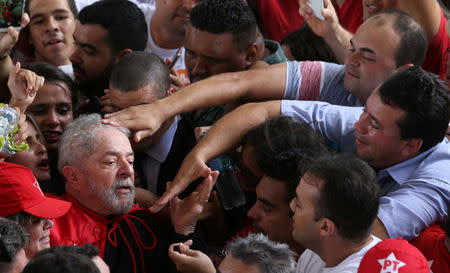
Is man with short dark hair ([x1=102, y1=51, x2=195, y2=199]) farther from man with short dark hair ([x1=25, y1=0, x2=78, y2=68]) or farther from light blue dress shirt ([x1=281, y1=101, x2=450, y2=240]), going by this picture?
man with short dark hair ([x1=25, y1=0, x2=78, y2=68])

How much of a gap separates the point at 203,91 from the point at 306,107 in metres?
0.49

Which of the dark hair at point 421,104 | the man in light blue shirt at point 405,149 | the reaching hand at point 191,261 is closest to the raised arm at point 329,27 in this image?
the man in light blue shirt at point 405,149

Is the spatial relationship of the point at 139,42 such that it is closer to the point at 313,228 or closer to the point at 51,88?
the point at 51,88

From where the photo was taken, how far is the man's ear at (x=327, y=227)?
6.98 ft

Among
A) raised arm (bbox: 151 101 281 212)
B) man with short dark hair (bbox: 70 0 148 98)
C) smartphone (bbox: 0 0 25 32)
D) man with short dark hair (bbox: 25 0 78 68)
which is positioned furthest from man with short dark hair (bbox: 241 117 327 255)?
man with short dark hair (bbox: 25 0 78 68)

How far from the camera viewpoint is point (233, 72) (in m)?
3.20

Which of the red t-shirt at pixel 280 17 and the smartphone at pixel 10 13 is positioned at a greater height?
the smartphone at pixel 10 13

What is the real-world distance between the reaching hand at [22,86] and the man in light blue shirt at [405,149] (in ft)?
2.37

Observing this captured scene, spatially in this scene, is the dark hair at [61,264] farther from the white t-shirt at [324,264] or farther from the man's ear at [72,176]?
the man's ear at [72,176]

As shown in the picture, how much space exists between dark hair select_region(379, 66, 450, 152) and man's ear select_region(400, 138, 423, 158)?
0.02m

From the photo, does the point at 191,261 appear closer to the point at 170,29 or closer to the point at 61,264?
the point at 61,264

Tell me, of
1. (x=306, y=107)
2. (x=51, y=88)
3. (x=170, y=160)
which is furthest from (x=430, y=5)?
(x=51, y=88)

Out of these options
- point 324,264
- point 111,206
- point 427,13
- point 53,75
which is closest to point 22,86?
point 53,75

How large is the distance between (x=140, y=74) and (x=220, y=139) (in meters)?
0.54
